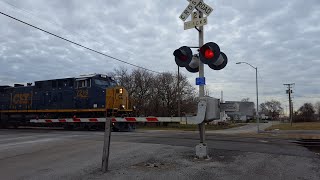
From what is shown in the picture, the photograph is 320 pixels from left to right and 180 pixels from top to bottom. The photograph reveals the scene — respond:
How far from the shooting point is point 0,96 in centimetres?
3603

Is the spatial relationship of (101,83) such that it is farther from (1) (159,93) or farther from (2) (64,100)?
(1) (159,93)

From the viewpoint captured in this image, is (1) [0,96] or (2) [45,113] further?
(1) [0,96]

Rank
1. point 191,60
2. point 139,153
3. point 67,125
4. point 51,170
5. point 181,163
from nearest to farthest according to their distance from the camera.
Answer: point 51,170 < point 181,163 < point 191,60 < point 139,153 < point 67,125

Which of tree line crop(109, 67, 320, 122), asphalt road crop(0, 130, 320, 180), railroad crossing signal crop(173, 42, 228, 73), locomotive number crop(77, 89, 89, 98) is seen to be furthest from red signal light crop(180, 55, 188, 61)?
tree line crop(109, 67, 320, 122)

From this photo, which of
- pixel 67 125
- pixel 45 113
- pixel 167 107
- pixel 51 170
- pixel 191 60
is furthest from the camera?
pixel 167 107

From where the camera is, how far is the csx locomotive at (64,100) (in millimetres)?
29375

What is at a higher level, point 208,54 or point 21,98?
point 208,54

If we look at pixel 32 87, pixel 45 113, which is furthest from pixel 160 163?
pixel 32 87

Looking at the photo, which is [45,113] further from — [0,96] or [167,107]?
[167,107]

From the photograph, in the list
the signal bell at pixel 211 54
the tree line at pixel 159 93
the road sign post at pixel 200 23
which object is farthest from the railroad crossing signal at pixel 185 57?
the tree line at pixel 159 93

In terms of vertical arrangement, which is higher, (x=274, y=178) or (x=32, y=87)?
(x=32, y=87)

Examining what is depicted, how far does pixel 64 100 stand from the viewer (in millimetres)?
31047

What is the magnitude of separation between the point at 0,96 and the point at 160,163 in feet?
100

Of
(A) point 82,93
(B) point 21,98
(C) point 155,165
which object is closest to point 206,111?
(C) point 155,165
